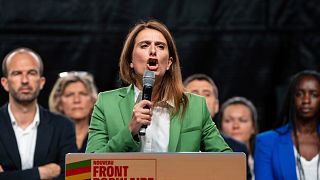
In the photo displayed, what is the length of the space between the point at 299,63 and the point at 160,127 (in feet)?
10.4

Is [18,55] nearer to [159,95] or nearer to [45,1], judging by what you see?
[45,1]

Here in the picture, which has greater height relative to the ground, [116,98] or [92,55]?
[92,55]

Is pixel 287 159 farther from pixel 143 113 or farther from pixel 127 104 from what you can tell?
pixel 143 113

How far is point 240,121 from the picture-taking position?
237 inches

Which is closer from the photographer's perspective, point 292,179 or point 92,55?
point 292,179

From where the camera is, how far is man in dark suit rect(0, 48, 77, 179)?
15.9ft

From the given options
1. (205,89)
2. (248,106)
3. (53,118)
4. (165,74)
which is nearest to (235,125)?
(248,106)

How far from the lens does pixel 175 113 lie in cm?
341

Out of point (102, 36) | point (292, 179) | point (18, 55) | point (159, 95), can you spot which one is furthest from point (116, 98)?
point (102, 36)

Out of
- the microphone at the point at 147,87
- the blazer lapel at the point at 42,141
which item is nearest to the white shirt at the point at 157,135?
the microphone at the point at 147,87

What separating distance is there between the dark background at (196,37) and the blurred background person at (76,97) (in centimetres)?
38

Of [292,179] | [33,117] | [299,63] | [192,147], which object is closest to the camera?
[192,147]

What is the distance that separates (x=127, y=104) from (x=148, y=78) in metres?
0.28

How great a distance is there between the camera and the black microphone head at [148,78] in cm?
316
